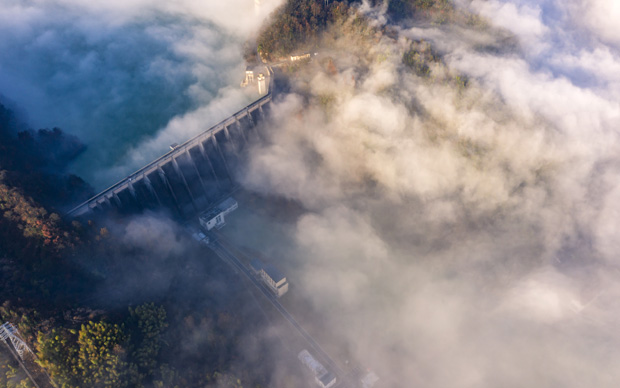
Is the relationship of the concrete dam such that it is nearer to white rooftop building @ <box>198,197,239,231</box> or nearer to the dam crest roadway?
the dam crest roadway

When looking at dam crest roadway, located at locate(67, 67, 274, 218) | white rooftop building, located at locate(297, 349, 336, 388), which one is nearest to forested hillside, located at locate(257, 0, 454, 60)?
dam crest roadway, located at locate(67, 67, 274, 218)

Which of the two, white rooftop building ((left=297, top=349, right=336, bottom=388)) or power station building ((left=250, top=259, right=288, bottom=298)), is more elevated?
power station building ((left=250, top=259, right=288, bottom=298))

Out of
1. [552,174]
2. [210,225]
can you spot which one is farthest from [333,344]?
[552,174]

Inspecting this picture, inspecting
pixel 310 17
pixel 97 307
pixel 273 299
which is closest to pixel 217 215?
pixel 273 299

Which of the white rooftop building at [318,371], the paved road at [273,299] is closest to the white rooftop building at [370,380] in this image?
the paved road at [273,299]

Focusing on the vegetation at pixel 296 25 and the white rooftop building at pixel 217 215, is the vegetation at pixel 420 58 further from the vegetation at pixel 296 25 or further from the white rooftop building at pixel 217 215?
the white rooftop building at pixel 217 215

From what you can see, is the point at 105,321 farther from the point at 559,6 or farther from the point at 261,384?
the point at 559,6
